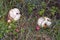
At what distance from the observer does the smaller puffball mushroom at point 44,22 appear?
8.84 ft

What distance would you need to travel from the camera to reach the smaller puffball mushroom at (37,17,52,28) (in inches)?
106

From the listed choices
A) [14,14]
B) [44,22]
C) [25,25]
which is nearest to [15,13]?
[14,14]

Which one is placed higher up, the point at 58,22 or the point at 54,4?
the point at 54,4

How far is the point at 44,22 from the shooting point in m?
2.71

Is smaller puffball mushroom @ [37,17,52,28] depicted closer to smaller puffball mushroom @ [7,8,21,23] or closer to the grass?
the grass

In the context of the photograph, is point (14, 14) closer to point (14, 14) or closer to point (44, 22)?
point (14, 14)

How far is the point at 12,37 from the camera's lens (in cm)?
265

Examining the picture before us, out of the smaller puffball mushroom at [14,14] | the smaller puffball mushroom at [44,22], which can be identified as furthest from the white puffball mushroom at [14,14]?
the smaller puffball mushroom at [44,22]

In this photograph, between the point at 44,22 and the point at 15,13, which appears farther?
the point at 15,13

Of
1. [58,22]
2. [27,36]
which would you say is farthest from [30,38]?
[58,22]

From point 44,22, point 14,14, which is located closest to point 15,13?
point 14,14

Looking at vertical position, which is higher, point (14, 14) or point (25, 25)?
point (14, 14)

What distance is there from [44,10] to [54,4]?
0.17 m

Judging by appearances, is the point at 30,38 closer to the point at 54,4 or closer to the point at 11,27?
the point at 11,27
